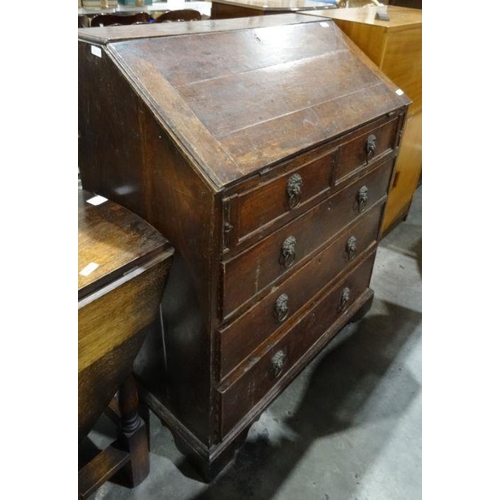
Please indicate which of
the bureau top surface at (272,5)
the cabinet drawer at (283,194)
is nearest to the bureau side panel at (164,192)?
the cabinet drawer at (283,194)

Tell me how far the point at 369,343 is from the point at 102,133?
5.44ft

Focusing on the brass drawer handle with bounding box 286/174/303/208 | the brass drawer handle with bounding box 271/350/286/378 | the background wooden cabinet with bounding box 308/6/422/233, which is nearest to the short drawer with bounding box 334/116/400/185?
the brass drawer handle with bounding box 286/174/303/208

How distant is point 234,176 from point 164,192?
0.21 metres

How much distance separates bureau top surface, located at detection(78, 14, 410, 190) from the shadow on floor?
115 cm

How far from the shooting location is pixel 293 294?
1619 millimetres

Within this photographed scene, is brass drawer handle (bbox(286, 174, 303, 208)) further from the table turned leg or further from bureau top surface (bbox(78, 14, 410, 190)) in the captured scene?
the table turned leg

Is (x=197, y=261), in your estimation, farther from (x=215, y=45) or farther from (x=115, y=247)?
(x=215, y=45)

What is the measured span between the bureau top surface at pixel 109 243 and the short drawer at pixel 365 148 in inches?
26.7

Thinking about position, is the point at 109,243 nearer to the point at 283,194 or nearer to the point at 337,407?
the point at 283,194

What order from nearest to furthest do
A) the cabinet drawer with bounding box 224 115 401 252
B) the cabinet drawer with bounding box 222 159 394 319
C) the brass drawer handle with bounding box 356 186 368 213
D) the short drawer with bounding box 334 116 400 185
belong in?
the cabinet drawer with bounding box 224 115 401 252 → the cabinet drawer with bounding box 222 159 394 319 → the short drawer with bounding box 334 116 400 185 → the brass drawer handle with bounding box 356 186 368 213

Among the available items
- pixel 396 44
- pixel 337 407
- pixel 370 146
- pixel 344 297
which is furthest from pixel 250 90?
pixel 337 407

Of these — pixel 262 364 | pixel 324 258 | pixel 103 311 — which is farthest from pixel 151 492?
pixel 324 258

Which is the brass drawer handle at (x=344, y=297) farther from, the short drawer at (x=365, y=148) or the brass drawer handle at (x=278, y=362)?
the short drawer at (x=365, y=148)

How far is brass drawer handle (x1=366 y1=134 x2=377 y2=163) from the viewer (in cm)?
162
